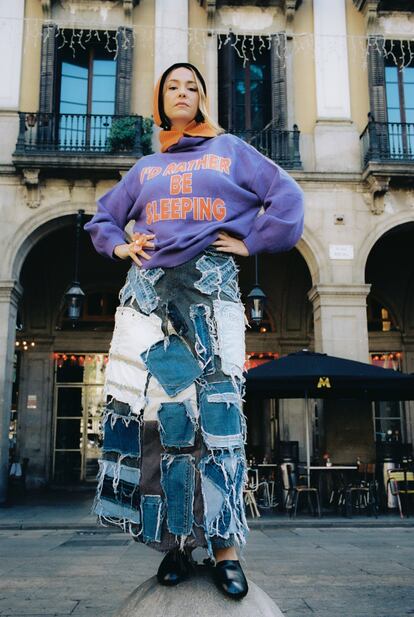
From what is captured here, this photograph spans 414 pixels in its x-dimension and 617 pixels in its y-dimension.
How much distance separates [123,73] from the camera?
1403 cm

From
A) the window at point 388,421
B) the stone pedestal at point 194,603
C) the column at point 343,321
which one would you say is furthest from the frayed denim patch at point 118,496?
the window at point 388,421

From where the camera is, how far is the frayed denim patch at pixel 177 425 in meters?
2.32

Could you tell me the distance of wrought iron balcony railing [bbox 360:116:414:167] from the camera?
13.5 m

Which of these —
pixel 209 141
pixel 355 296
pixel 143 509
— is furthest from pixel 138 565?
pixel 355 296

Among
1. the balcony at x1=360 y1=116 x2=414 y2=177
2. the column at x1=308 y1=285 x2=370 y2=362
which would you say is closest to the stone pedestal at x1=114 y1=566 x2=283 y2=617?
the column at x1=308 y1=285 x2=370 y2=362

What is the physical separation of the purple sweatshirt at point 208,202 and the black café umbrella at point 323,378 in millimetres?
7974

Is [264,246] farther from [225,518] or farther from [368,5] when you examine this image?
[368,5]

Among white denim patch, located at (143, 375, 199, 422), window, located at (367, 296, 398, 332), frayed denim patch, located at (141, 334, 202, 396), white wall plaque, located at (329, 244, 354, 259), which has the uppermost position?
white wall plaque, located at (329, 244, 354, 259)

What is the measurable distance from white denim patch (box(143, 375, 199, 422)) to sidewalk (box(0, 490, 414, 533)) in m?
7.20

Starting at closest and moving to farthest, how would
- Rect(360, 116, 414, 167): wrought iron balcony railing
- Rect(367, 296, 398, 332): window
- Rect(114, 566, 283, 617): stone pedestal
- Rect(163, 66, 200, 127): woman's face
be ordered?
Rect(114, 566, 283, 617): stone pedestal, Rect(163, 66, 200, 127): woman's face, Rect(360, 116, 414, 167): wrought iron balcony railing, Rect(367, 296, 398, 332): window

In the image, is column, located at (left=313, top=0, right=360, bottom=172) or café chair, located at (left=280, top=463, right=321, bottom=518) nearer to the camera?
café chair, located at (left=280, top=463, right=321, bottom=518)

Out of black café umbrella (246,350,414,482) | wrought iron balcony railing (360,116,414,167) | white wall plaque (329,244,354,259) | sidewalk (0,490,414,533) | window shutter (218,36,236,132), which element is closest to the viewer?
sidewalk (0,490,414,533)

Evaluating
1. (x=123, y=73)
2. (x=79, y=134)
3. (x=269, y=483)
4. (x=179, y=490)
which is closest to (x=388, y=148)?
(x=123, y=73)

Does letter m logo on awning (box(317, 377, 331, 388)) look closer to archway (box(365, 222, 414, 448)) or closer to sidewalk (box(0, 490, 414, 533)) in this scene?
sidewalk (box(0, 490, 414, 533))
